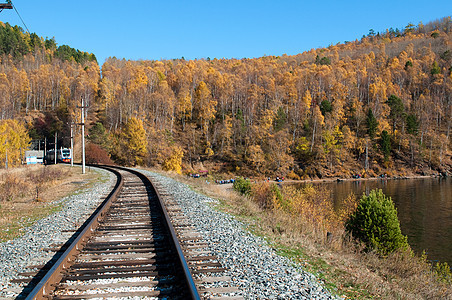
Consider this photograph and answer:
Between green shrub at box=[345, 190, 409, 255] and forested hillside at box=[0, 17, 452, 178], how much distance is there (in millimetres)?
53693

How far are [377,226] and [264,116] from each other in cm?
7524

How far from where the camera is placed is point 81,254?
630cm

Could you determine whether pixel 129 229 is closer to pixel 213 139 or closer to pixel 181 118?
pixel 213 139

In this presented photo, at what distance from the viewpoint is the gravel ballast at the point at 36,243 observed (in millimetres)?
5242

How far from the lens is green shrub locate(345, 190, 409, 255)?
48.3 feet

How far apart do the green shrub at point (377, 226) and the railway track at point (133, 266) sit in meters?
9.57

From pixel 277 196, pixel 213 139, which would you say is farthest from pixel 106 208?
pixel 213 139

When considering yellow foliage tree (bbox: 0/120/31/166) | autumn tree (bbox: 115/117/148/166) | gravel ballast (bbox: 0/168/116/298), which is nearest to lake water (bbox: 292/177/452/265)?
gravel ballast (bbox: 0/168/116/298)

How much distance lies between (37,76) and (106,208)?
393 feet

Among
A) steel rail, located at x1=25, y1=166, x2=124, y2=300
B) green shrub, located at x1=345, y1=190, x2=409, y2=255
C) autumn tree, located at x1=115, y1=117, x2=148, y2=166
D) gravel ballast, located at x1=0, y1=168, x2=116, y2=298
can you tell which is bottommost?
green shrub, located at x1=345, y1=190, x2=409, y2=255

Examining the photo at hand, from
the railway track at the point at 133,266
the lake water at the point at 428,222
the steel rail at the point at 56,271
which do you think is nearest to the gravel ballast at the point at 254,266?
the railway track at the point at 133,266

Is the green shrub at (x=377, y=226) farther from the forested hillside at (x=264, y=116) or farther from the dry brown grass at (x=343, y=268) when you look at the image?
the forested hillside at (x=264, y=116)

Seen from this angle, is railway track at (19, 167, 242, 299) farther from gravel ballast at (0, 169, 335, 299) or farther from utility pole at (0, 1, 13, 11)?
utility pole at (0, 1, 13, 11)

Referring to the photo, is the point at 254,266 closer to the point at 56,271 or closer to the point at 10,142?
the point at 56,271
